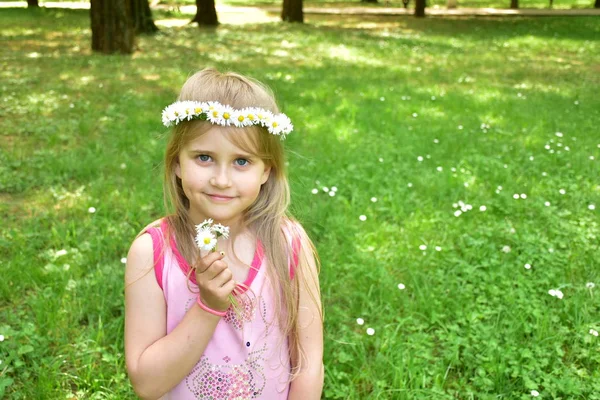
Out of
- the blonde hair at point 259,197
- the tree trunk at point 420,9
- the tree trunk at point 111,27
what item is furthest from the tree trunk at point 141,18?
the blonde hair at point 259,197

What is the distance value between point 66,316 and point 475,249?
244 cm

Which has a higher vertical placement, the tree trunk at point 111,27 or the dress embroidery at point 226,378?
the tree trunk at point 111,27

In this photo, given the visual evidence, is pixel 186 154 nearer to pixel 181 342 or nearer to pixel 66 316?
pixel 181 342

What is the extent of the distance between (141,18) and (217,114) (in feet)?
45.6

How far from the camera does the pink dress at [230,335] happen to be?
1802 mm

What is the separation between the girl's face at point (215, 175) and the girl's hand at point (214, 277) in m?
0.21

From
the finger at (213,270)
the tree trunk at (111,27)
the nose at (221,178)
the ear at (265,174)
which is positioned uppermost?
the tree trunk at (111,27)

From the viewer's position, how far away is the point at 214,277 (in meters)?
1.53

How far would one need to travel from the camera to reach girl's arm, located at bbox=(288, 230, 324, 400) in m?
1.89

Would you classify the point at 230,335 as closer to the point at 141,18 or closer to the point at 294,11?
the point at 141,18

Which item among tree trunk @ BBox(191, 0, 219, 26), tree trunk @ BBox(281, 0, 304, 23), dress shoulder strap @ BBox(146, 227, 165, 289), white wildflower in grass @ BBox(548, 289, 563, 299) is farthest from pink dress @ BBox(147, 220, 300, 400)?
tree trunk @ BBox(281, 0, 304, 23)

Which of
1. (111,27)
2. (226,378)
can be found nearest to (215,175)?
(226,378)

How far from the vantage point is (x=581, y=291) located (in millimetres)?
3342

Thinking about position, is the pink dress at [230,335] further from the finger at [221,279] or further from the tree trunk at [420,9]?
the tree trunk at [420,9]
